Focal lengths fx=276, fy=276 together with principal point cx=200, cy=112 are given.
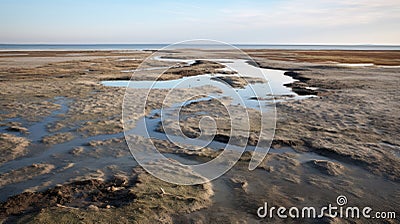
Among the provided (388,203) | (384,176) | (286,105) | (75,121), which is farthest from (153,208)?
(286,105)

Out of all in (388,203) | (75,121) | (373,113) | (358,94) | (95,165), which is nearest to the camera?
(388,203)

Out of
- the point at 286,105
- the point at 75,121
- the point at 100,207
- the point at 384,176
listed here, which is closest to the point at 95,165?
the point at 100,207

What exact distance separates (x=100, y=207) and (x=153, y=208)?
3.65 ft

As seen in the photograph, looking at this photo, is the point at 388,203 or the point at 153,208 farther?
the point at 388,203

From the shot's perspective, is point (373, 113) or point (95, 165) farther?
point (373, 113)

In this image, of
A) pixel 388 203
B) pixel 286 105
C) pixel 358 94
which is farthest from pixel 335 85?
pixel 388 203

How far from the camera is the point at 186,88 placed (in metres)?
21.8

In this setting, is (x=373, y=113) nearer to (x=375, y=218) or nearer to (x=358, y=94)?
(x=358, y=94)

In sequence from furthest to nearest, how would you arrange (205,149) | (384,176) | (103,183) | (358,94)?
(358,94), (205,149), (384,176), (103,183)

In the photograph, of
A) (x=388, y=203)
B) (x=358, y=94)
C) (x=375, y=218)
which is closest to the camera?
(x=375, y=218)

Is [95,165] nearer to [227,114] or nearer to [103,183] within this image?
[103,183]

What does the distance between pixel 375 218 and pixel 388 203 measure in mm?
847

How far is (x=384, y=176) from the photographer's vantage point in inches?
294

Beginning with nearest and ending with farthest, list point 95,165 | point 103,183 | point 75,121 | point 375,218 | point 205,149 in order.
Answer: point 375,218
point 103,183
point 95,165
point 205,149
point 75,121
